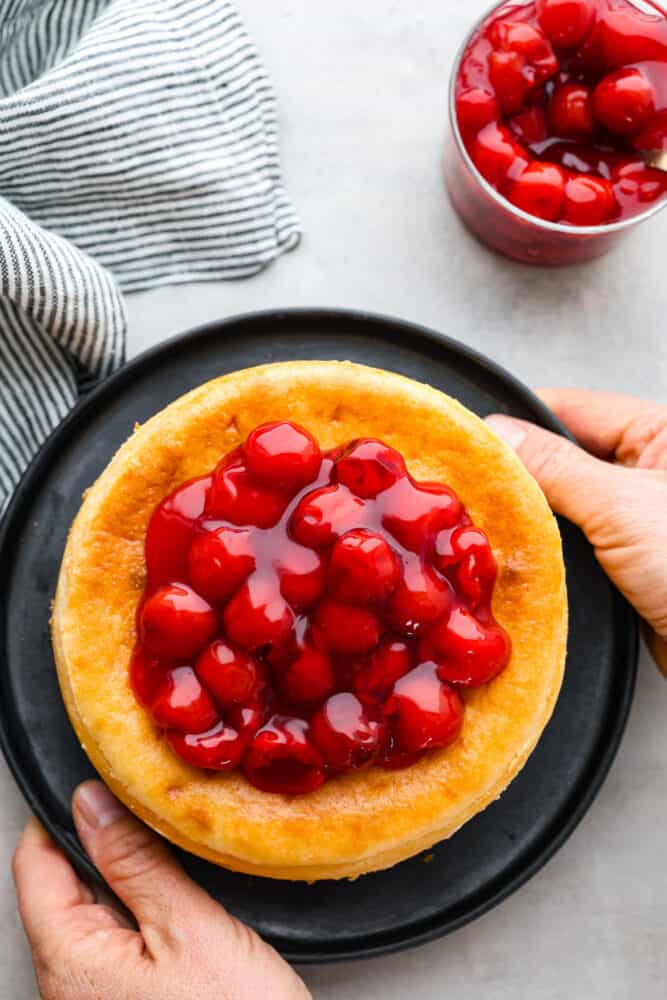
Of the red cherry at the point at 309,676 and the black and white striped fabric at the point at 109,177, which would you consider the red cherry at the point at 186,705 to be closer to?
the red cherry at the point at 309,676

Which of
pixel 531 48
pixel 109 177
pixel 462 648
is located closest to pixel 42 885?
pixel 462 648

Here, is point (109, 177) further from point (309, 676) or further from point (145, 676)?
point (309, 676)

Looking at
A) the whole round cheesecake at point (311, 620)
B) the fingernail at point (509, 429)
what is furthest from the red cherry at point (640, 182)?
the whole round cheesecake at point (311, 620)

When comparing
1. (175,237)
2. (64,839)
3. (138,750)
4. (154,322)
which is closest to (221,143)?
(175,237)

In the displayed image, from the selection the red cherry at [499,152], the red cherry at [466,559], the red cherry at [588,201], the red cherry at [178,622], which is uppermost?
the red cherry at [499,152]

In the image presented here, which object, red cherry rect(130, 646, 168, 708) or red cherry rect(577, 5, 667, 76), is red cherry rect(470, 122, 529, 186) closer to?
red cherry rect(577, 5, 667, 76)

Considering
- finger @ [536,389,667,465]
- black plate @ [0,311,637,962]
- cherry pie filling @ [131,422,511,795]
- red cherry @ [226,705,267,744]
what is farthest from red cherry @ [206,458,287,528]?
finger @ [536,389,667,465]
